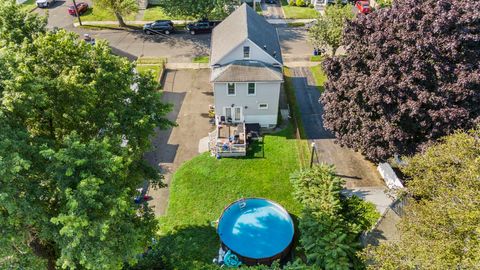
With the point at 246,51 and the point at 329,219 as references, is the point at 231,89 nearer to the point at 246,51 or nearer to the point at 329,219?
the point at 246,51

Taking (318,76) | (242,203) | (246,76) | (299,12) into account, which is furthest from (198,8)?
(242,203)

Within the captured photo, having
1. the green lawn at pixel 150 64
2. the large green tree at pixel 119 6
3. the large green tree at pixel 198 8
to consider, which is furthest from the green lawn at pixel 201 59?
the large green tree at pixel 119 6

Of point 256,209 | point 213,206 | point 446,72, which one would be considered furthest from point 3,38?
point 446,72

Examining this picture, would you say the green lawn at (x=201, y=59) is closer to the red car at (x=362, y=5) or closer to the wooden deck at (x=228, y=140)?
the wooden deck at (x=228, y=140)

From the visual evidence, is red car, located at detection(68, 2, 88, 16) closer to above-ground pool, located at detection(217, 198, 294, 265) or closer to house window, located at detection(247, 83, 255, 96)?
house window, located at detection(247, 83, 255, 96)

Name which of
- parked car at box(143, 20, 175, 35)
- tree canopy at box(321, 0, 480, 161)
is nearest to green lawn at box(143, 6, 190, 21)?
parked car at box(143, 20, 175, 35)

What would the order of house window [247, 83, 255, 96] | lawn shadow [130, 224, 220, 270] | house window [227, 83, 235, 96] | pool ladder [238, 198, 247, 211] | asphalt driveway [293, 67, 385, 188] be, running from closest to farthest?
lawn shadow [130, 224, 220, 270], pool ladder [238, 198, 247, 211], asphalt driveway [293, 67, 385, 188], house window [227, 83, 235, 96], house window [247, 83, 255, 96]

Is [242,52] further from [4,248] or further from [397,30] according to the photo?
[4,248]

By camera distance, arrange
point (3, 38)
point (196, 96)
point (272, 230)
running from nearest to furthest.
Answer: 1. point (3, 38)
2. point (272, 230)
3. point (196, 96)
